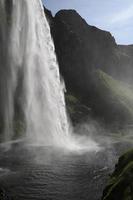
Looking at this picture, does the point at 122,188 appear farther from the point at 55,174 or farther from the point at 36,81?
the point at 36,81

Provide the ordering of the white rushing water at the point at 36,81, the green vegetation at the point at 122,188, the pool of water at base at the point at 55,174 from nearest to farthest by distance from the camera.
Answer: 1. the green vegetation at the point at 122,188
2. the pool of water at base at the point at 55,174
3. the white rushing water at the point at 36,81

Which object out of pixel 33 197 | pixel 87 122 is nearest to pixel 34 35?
pixel 87 122

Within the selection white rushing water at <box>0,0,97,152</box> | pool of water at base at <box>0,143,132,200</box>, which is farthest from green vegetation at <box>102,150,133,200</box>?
white rushing water at <box>0,0,97,152</box>

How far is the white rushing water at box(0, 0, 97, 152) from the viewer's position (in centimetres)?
13229

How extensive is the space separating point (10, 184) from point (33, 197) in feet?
28.3

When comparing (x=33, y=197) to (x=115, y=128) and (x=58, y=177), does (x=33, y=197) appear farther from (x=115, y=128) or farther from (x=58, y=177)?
(x=115, y=128)

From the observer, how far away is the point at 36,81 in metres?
164

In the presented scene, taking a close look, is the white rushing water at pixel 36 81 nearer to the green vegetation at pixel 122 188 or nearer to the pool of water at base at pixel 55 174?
the pool of water at base at pixel 55 174

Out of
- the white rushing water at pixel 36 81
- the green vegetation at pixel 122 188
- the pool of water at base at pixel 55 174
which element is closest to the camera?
the green vegetation at pixel 122 188

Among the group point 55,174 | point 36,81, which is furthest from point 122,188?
point 36,81

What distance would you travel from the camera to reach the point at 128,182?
3953 cm

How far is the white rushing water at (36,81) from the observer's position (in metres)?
132

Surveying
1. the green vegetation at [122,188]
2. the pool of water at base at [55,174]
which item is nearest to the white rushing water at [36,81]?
the pool of water at base at [55,174]

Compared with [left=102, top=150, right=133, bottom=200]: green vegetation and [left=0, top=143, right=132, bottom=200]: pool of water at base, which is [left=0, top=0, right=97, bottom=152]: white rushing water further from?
[left=102, top=150, right=133, bottom=200]: green vegetation
